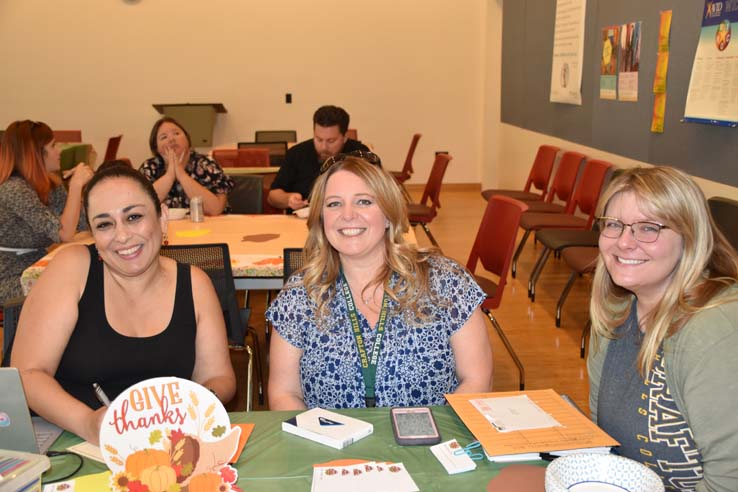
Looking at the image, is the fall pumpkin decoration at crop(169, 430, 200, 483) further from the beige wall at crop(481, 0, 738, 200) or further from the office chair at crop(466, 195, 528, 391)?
the beige wall at crop(481, 0, 738, 200)

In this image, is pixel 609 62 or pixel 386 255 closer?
pixel 386 255

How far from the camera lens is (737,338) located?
1.46 metres

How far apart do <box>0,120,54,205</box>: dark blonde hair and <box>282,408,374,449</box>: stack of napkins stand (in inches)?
117

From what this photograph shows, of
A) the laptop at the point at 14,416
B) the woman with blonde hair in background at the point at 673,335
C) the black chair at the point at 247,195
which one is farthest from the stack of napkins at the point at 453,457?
the black chair at the point at 247,195

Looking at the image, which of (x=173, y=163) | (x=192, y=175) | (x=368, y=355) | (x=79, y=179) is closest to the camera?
(x=368, y=355)

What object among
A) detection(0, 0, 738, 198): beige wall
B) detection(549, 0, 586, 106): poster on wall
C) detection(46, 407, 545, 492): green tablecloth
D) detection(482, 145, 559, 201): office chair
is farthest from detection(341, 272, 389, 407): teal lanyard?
detection(0, 0, 738, 198): beige wall

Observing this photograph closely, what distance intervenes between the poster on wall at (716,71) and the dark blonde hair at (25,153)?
12.7 feet

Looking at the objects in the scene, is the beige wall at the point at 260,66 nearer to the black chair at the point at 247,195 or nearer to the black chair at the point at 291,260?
the black chair at the point at 247,195

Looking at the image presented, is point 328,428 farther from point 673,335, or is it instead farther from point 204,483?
point 673,335

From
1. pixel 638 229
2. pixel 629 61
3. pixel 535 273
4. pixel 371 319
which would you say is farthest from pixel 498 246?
Answer: pixel 629 61

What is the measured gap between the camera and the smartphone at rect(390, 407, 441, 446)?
162 centimetres

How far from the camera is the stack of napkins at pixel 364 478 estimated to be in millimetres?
1429

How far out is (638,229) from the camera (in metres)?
1.64

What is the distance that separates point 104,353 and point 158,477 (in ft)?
2.72
